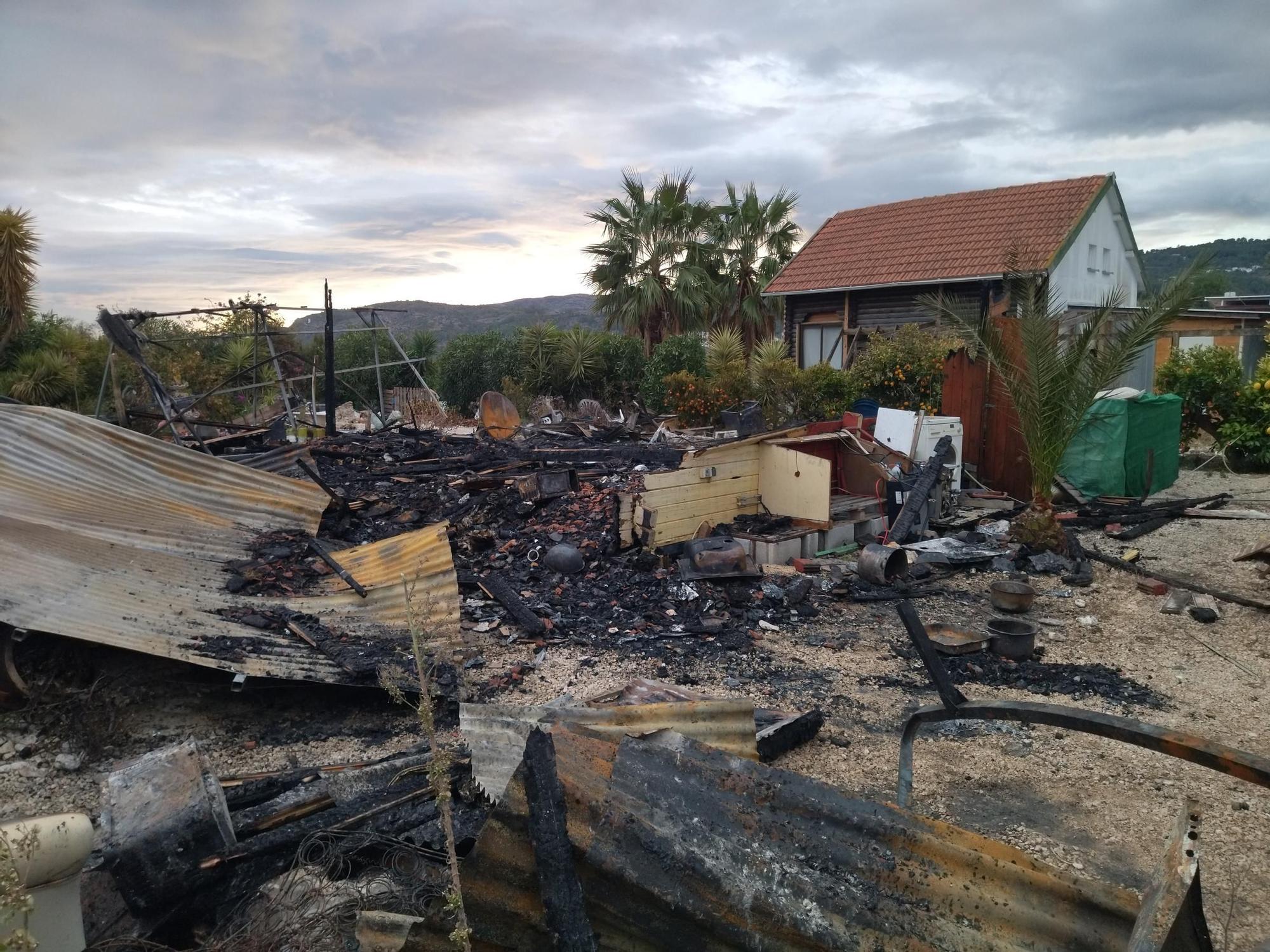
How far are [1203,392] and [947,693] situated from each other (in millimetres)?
14441

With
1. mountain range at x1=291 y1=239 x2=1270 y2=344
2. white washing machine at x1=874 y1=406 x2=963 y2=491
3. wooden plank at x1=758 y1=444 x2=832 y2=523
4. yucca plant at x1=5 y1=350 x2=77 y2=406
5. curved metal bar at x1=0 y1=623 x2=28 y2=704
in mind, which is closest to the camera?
curved metal bar at x1=0 y1=623 x2=28 y2=704

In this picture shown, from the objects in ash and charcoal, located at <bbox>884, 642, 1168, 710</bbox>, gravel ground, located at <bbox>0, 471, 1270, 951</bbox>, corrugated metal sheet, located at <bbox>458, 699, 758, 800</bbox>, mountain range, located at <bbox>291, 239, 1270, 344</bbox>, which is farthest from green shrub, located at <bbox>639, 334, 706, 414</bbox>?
mountain range, located at <bbox>291, 239, 1270, 344</bbox>

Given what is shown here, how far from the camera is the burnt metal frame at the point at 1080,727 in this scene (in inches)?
73.0

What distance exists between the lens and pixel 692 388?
1669 centimetres

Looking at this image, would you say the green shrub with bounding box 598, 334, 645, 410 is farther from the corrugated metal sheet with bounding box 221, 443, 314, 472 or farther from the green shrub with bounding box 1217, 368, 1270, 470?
the green shrub with bounding box 1217, 368, 1270, 470

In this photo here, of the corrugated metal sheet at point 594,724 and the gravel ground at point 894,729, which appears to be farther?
the gravel ground at point 894,729

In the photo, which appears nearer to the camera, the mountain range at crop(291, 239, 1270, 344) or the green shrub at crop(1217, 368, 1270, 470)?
the green shrub at crop(1217, 368, 1270, 470)

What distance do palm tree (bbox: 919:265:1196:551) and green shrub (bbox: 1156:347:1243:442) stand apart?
20.9 feet

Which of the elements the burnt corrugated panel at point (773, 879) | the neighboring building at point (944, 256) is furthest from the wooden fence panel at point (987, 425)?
the burnt corrugated panel at point (773, 879)

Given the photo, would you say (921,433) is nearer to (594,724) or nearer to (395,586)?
(395,586)

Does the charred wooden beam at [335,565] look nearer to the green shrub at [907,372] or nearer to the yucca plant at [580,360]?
the green shrub at [907,372]

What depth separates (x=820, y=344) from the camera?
21500 millimetres

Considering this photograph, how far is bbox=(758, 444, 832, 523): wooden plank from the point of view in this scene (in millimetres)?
8664

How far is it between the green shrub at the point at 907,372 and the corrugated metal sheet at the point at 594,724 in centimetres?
1018
